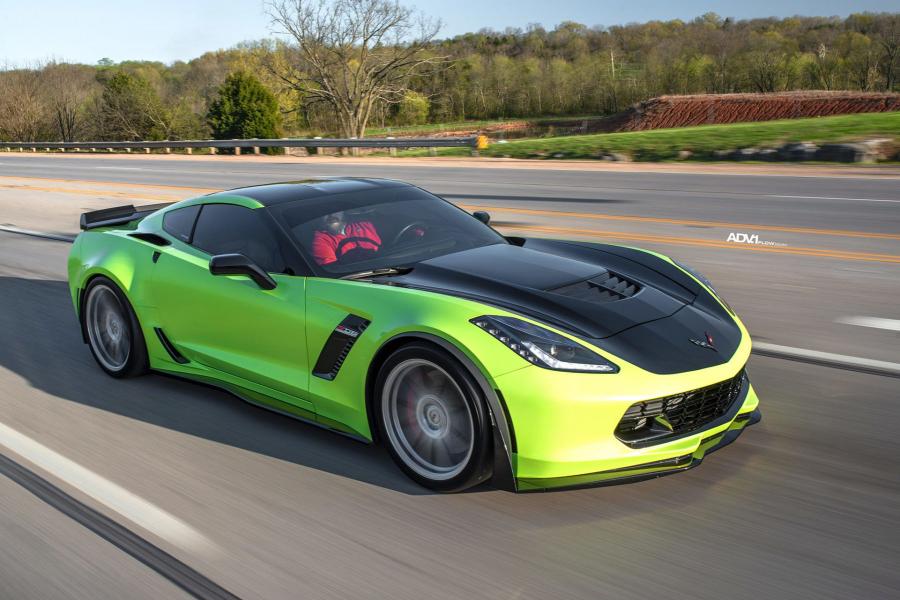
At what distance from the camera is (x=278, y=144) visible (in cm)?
3359

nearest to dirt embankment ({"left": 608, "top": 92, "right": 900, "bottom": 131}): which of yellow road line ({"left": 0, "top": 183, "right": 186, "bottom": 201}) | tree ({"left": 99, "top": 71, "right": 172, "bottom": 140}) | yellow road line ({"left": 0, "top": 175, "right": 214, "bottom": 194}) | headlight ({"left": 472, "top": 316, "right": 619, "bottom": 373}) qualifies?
tree ({"left": 99, "top": 71, "right": 172, "bottom": 140})

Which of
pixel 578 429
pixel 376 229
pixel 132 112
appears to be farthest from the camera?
pixel 132 112

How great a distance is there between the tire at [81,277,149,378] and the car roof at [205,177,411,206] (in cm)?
93

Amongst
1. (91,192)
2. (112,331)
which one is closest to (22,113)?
(91,192)

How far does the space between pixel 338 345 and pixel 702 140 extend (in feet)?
74.0

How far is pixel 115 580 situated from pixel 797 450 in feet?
9.79

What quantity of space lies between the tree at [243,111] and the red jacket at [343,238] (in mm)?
52690

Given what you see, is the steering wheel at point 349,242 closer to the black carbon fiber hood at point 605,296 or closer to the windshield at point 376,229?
the windshield at point 376,229

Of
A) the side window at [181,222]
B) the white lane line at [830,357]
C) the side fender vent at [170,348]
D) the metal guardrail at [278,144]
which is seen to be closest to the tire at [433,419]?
the side fender vent at [170,348]

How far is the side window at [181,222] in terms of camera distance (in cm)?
532

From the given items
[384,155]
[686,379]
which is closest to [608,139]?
[384,155]

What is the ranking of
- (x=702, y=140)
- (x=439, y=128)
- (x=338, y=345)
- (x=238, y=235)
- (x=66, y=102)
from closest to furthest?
(x=338, y=345)
(x=238, y=235)
(x=702, y=140)
(x=66, y=102)
(x=439, y=128)

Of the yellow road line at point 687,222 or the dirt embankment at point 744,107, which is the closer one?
the yellow road line at point 687,222

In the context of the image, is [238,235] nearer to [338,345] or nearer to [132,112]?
[338,345]
